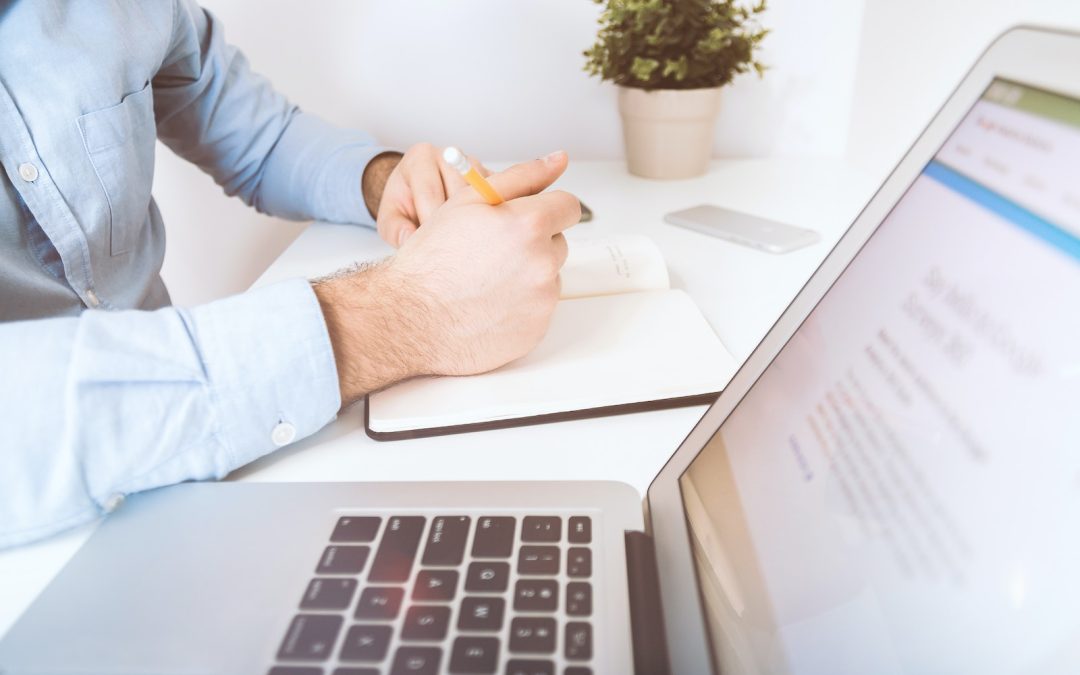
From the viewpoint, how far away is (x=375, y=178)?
2.71 feet

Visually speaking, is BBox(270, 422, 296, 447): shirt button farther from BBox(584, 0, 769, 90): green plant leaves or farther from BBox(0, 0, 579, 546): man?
BBox(584, 0, 769, 90): green plant leaves

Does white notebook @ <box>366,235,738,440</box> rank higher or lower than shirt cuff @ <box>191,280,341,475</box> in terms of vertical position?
lower

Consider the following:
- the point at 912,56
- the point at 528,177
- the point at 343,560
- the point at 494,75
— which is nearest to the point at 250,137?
the point at 494,75

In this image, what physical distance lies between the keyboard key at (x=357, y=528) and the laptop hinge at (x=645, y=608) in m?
0.12

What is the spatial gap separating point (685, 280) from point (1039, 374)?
1.52ft

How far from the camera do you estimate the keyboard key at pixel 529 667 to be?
26cm

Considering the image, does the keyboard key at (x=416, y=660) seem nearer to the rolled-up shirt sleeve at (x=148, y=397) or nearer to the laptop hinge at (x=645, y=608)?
the laptop hinge at (x=645, y=608)

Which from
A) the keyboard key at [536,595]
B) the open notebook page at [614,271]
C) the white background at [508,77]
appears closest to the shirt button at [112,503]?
the keyboard key at [536,595]

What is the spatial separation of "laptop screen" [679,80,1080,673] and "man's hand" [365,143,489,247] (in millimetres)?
454

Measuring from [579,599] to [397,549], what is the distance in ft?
0.29

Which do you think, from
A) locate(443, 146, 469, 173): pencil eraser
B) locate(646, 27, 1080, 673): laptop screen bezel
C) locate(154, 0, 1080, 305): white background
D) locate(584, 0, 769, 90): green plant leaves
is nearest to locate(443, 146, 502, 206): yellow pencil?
locate(443, 146, 469, 173): pencil eraser

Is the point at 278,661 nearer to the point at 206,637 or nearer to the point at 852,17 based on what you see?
the point at 206,637

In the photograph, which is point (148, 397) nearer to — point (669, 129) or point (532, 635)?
point (532, 635)

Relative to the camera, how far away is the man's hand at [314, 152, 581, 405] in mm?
466
